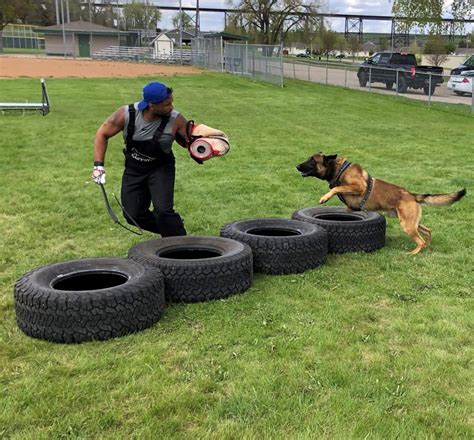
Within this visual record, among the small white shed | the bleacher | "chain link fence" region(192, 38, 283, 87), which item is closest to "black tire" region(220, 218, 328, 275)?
"chain link fence" region(192, 38, 283, 87)

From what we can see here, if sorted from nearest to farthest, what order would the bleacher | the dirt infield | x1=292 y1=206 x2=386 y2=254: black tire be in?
x1=292 y1=206 x2=386 y2=254: black tire < the dirt infield < the bleacher

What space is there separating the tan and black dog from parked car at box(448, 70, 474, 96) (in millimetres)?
21565

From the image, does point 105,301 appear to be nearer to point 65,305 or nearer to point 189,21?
point 65,305

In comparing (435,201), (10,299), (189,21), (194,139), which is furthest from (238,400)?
(189,21)

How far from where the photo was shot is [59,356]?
3.56 m

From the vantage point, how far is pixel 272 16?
6881 centimetres

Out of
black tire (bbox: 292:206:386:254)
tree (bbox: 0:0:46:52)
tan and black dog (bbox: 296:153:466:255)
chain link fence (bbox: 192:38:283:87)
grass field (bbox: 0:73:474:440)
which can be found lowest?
grass field (bbox: 0:73:474:440)

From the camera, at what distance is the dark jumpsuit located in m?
4.99

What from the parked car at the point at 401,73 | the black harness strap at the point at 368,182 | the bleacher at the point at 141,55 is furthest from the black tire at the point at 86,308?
the bleacher at the point at 141,55

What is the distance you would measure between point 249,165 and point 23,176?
151 inches

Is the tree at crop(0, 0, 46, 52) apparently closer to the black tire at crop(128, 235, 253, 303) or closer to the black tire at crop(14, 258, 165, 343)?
the black tire at crop(128, 235, 253, 303)

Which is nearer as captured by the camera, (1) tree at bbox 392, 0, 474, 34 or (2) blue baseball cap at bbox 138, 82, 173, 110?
(2) blue baseball cap at bbox 138, 82, 173, 110

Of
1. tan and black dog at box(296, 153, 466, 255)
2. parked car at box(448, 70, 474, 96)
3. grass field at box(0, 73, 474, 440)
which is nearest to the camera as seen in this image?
grass field at box(0, 73, 474, 440)

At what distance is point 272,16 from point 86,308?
7005 cm
